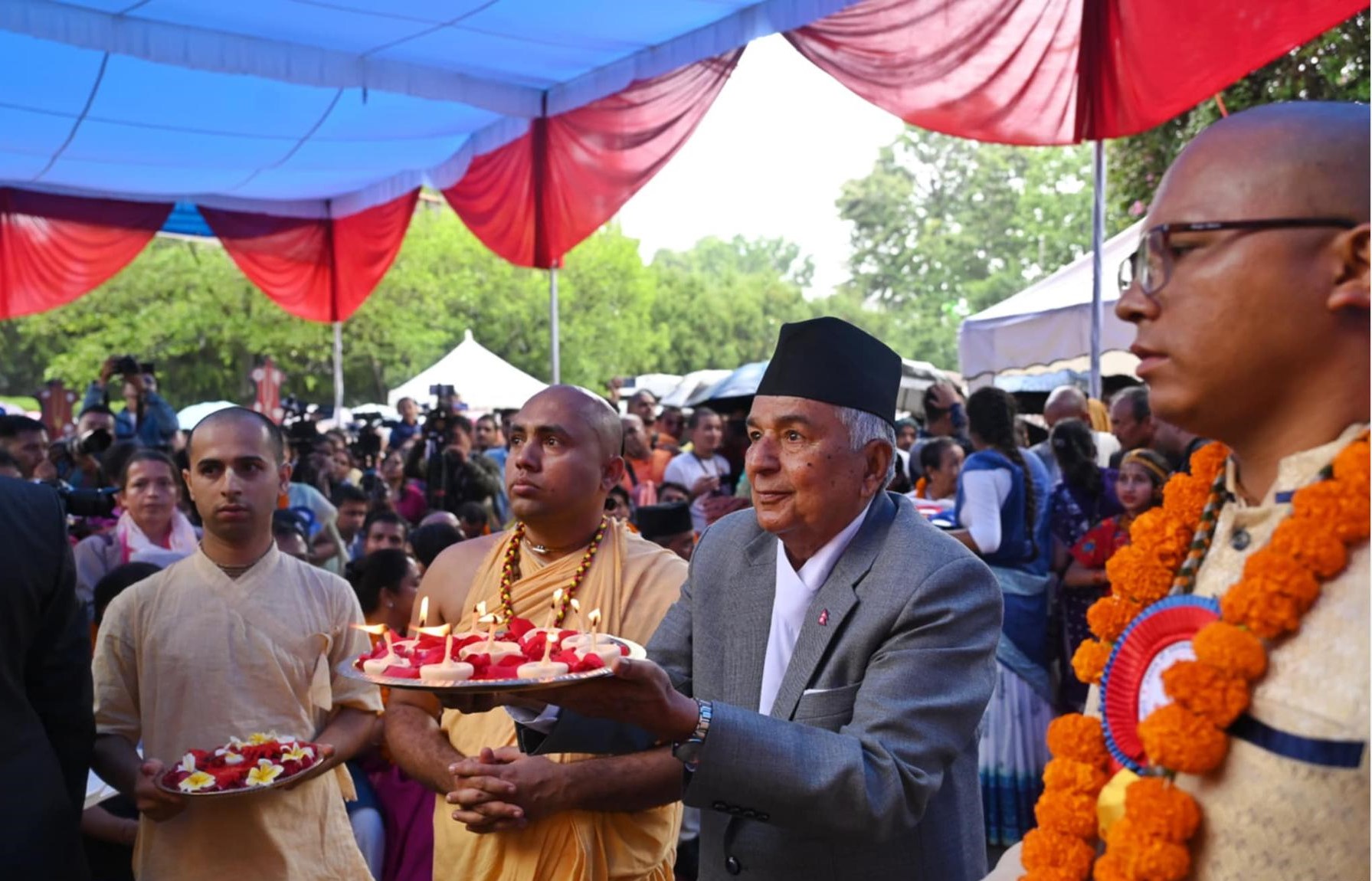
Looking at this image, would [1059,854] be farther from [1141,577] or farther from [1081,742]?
[1141,577]

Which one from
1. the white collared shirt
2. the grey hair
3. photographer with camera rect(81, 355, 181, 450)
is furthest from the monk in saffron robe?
photographer with camera rect(81, 355, 181, 450)

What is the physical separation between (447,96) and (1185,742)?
8974 mm

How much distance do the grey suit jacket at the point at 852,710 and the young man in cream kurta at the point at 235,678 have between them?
129 centimetres

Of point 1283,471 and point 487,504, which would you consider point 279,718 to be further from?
point 487,504

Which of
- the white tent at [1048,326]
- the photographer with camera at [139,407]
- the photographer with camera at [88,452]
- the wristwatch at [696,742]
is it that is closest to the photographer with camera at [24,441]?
the photographer with camera at [88,452]

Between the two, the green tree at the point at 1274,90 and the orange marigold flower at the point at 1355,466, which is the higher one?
the green tree at the point at 1274,90

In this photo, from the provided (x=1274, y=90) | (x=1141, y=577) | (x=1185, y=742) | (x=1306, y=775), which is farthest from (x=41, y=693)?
(x=1274, y=90)

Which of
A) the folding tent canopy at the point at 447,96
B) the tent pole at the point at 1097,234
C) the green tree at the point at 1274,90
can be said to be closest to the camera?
the folding tent canopy at the point at 447,96

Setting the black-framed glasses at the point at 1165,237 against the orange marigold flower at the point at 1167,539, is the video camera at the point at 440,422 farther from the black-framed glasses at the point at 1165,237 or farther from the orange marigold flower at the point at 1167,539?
the black-framed glasses at the point at 1165,237

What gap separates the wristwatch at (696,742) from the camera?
81.9 inches

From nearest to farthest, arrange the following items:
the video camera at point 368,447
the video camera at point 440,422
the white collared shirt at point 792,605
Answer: the white collared shirt at point 792,605
the video camera at point 440,422
the video camera at point 368,447

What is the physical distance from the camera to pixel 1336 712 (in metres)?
1.26

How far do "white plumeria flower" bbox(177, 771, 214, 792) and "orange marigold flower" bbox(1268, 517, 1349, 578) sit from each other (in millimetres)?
2641

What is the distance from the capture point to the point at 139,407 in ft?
31.7
